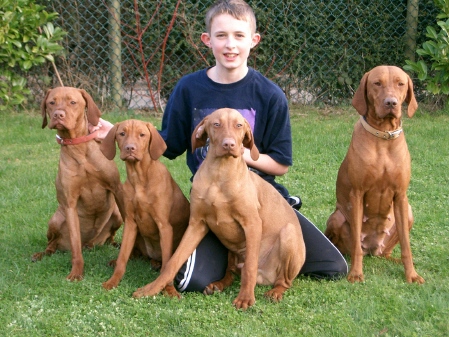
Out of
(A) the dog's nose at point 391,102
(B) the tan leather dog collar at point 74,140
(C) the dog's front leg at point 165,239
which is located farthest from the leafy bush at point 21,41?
(A) the dog's nose at point 391,102

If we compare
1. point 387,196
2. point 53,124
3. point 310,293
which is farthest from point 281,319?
point 53,124

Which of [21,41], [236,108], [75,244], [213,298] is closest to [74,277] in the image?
[75,244]

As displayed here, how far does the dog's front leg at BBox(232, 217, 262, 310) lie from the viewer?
4.32 metres

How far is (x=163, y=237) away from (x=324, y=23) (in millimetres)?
6271

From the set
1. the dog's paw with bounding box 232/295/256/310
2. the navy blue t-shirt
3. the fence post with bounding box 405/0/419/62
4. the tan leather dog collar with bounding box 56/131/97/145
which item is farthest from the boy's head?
the fence post with bounding box 405/0/419/62

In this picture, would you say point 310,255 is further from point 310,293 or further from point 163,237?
point 163,237

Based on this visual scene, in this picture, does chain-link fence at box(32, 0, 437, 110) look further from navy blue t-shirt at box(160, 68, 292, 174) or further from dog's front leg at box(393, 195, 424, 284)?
dog's front leg at box(393, 195, 424, 284)

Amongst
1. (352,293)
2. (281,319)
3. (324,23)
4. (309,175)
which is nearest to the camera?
(281,319)

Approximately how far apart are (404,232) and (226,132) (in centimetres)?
156

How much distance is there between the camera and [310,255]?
4.89 metres

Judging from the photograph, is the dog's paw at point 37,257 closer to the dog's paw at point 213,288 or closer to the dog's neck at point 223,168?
the dog's paw at point 213,288

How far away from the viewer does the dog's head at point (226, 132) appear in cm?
419

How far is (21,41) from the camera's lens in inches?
352

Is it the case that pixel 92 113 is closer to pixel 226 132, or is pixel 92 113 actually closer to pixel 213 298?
pixel 226 132
